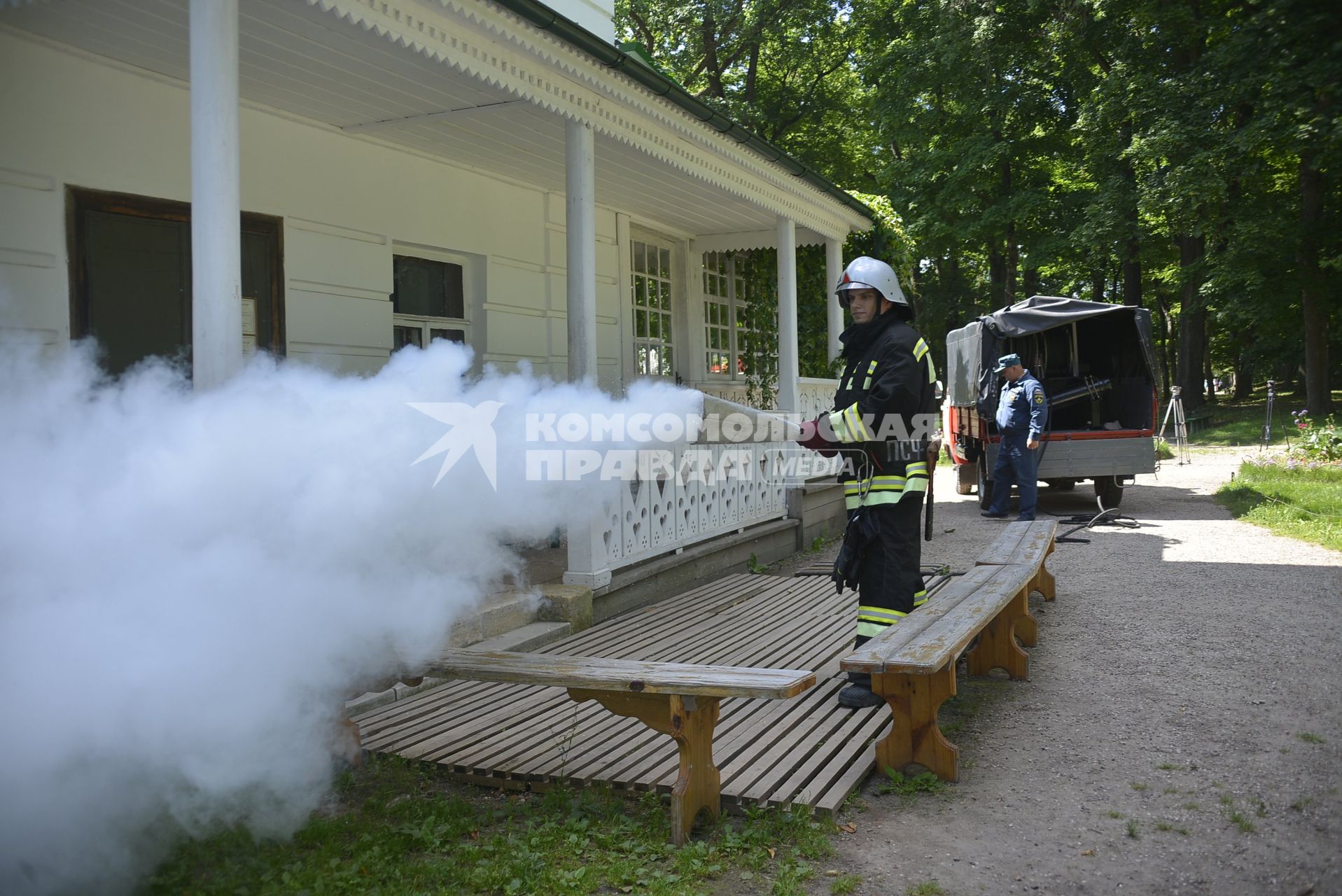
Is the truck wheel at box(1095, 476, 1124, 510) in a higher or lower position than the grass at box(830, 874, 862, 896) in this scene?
higher

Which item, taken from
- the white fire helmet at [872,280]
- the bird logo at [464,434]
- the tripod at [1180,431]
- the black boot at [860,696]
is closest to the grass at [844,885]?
the black boot at [860,696]

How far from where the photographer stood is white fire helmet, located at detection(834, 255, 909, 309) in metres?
4.63

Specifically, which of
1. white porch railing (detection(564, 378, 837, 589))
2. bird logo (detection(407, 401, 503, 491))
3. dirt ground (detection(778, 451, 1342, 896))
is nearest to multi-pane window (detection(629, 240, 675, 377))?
white porch railing (detection(564, 378, 837, 589))

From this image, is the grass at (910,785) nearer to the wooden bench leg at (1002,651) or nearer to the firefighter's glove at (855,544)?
the firefighter's glove at (855,544)

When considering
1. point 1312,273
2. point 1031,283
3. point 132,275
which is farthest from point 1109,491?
point 1031,283

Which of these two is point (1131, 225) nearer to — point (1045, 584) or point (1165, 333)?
point (1165, 333)

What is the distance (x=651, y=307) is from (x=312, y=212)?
5.22m

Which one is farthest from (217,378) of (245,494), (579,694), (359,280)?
(359,280)

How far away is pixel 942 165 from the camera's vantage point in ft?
92.8

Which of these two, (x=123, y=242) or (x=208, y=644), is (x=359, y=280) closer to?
(x=123, y=242)

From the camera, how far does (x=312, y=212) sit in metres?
7.27

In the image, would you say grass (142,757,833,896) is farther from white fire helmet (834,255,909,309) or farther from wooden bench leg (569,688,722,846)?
white fire helmet (834,255,909,309)

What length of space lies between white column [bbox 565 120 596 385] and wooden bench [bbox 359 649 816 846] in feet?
11.5

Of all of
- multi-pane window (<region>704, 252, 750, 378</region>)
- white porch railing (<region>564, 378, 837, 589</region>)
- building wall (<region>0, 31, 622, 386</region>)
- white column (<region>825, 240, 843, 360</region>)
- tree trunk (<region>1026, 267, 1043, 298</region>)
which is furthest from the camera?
tree trunk (<region>1026, 267, 1043, 298</region>)
